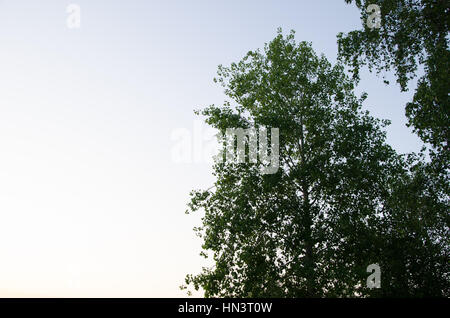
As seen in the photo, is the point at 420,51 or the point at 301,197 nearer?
the point at 420,51

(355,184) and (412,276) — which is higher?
(355,184)

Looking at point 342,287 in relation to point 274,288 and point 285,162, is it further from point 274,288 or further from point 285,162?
point 285,162

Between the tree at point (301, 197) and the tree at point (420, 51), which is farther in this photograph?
the tree at point (301, 197)

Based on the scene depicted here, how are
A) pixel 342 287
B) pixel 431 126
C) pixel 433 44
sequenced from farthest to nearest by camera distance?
pixel 342 287
pixel 433 44
pixel 431 126

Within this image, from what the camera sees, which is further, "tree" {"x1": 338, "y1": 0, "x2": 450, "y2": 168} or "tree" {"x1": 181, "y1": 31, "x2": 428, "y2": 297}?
"tree" {"x1": 181, "y1": 31, "x2": 428, "y2": 297}

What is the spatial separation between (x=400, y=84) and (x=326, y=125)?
8377 mm

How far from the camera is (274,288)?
19547 mm

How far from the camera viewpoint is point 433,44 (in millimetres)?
13695

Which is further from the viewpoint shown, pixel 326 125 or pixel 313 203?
pixel 326 125
